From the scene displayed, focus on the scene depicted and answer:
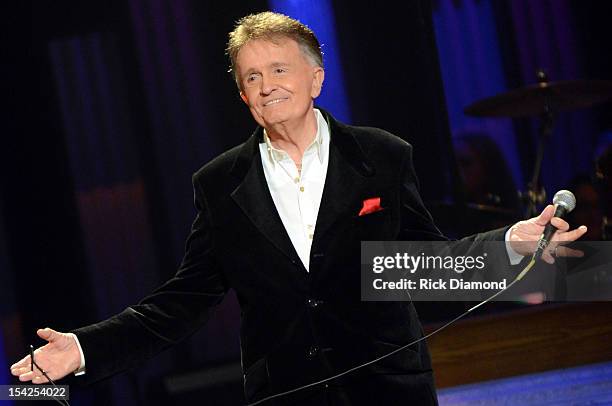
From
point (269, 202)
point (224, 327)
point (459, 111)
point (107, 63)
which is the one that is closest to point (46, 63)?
point (107, 63)

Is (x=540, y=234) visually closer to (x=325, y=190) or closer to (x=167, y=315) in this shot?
(x=325, y=190)

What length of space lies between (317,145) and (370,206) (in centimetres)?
21

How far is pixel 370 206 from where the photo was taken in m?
2.35

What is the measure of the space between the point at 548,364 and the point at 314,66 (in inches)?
122

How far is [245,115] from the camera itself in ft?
18.0

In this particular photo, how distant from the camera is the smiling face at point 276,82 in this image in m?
2.39

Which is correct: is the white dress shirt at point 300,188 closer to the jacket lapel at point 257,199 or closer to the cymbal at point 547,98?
the jacket lapel at point 257,199

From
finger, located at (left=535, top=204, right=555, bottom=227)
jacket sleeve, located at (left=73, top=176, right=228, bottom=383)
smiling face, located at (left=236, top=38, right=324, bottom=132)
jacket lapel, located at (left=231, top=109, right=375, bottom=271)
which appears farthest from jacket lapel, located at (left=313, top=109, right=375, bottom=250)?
finger, located at (left=535, top=204, right=555, bottom=227)

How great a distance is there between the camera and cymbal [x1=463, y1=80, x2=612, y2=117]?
534cm

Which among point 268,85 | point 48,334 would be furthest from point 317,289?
point 48,334

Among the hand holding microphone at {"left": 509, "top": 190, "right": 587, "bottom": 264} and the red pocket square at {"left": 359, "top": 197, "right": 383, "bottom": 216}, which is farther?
the red pocket square at {"left": 359, "top": 197, "right": 383, "bottom": 216}

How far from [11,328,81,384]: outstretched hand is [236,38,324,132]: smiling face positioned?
0.68 metres

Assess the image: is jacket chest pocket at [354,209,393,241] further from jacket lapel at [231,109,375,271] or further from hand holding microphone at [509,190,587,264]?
hand holding microphone at [509,190,587,264]

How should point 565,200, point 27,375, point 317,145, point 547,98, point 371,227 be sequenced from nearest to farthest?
1. point 565,200
2. point 27,375
3. point 371,227
4. point 317,145
5. point 547,98
